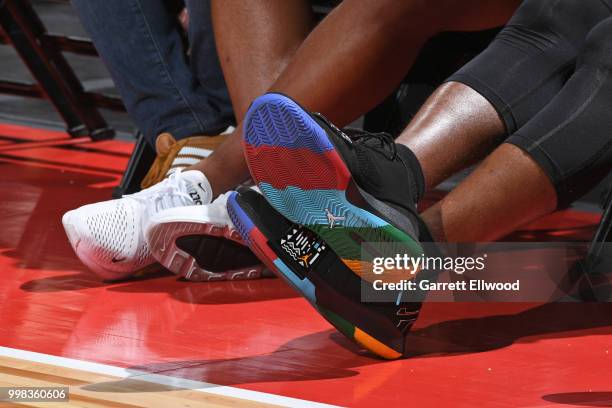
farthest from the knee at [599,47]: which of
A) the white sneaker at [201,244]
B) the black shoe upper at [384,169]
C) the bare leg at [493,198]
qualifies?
the white sneaker at [201,244]

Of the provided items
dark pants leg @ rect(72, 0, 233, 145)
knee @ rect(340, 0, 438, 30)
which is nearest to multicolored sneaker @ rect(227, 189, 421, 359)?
knee @ rect(340, 0, 438, 30)

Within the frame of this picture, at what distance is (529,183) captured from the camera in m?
1.32

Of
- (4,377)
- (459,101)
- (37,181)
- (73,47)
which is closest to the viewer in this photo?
(4,377)

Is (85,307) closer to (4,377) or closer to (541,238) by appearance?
(4,377)

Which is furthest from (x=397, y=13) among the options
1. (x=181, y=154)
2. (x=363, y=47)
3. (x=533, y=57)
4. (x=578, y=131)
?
(x=181, y=154)

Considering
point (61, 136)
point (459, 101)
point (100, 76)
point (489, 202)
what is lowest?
point (100, 76)

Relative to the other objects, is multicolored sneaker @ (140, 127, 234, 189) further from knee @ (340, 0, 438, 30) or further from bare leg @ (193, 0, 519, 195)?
knee @ (340, 0, 438, 30)

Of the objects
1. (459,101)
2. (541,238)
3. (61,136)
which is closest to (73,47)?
(61,136)

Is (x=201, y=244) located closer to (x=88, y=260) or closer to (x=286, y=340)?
(x=88, y=260)

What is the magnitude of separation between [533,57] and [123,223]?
0.65 meters

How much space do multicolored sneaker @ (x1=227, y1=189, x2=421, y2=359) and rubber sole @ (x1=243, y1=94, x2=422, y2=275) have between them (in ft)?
0.07

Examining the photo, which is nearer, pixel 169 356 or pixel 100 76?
pixel 169 356

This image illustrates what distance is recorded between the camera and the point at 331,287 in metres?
1.23

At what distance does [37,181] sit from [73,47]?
0.66 m
